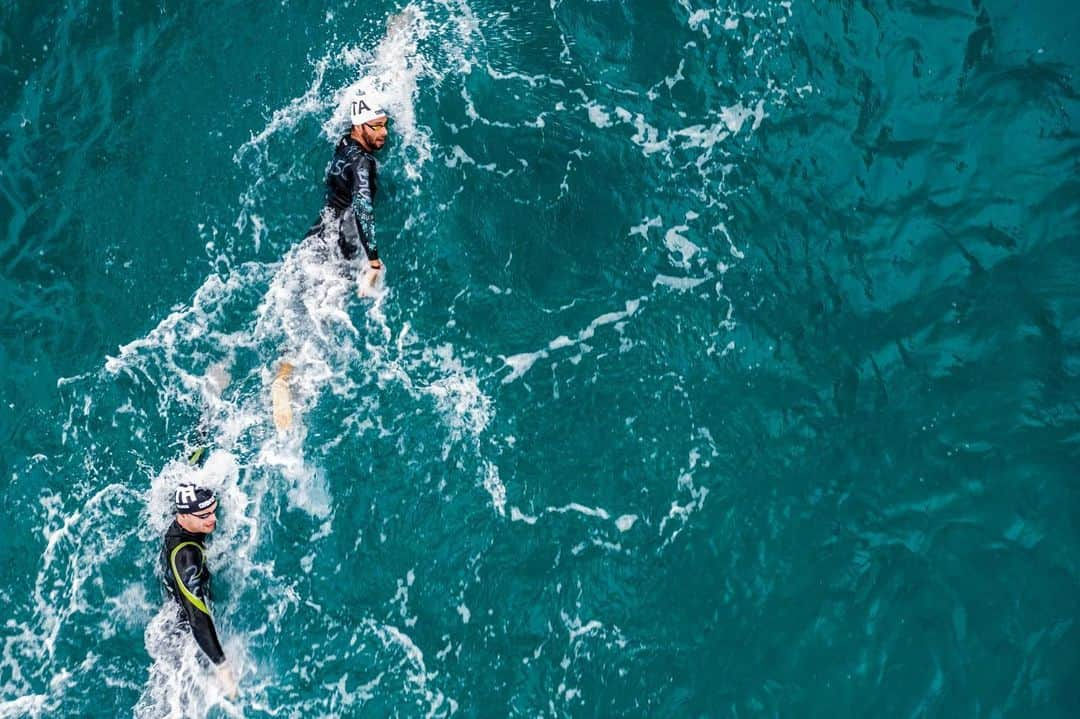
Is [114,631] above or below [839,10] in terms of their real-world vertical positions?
below

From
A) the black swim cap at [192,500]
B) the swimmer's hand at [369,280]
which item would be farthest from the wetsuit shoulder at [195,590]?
the swimmer's hand at [369,280]


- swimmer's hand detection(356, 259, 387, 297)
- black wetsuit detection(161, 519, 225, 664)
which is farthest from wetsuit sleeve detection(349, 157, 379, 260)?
black wetsuit detection(161, 519, 225, 664)

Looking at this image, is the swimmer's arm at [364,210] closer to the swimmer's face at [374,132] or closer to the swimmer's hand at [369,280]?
the swimmer's hand at [369,280]

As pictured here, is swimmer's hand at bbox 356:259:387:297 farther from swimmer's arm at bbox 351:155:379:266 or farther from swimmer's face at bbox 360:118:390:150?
swimmer's face at bbox 360:118:390:150

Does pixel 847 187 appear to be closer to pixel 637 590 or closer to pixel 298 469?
pixel 637 590

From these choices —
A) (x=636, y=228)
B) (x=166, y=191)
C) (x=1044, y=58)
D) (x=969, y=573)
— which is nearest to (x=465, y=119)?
(x=636, y=228)

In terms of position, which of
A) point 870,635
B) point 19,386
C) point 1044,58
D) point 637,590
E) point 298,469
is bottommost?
point 870,635
